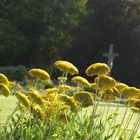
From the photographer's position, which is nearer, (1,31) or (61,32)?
(1,31)

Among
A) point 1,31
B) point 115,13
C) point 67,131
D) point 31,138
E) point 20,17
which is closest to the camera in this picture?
point 31,138

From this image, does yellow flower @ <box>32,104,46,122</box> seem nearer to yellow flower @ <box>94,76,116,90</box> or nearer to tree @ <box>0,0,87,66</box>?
yellow flower @ <box>94,76,116,90</box>

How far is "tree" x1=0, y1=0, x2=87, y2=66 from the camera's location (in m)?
32.1

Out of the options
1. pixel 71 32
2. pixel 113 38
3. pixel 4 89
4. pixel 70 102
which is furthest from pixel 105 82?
pixel 113 38

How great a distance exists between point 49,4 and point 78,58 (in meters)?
3.72

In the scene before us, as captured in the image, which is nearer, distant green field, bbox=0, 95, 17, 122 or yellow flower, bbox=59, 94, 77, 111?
yellow flower, bbox=59, 94, 77, 111

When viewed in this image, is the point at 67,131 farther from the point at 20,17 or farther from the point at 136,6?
the point at 136,6

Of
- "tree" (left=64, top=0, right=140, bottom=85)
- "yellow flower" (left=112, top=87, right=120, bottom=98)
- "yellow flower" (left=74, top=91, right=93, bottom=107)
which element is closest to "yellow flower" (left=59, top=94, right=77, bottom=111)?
"yellow flower" (left=74, top=91, right=93, bottom=107)

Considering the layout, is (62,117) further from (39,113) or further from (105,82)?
(105,82)

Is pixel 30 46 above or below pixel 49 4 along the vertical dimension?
below

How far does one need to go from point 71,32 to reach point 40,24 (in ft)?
7.39

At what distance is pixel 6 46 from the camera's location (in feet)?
102

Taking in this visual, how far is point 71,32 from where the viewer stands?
34.2 metres

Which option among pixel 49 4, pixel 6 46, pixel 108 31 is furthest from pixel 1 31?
pixel 108 31
